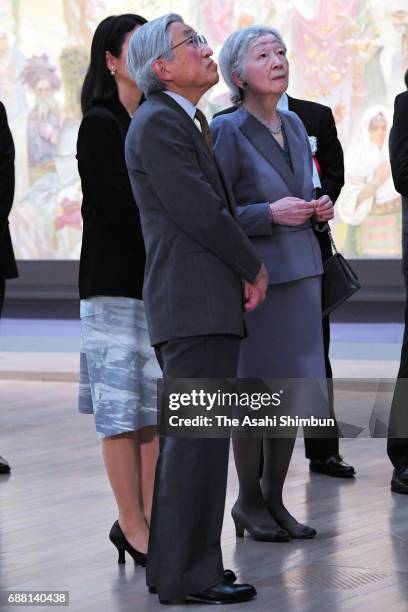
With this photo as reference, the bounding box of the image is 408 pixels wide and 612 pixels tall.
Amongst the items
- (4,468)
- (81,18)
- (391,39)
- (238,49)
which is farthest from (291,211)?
(81,18)

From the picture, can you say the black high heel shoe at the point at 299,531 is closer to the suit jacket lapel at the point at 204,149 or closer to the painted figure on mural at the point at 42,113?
the suit jacket lapel at the point at 204,149

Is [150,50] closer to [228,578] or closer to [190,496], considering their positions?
[190,496]

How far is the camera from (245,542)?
210 inches

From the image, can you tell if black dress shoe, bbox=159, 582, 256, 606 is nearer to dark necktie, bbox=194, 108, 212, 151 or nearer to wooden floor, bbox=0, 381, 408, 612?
wooden floor, bbox=0, 381, 408, 612

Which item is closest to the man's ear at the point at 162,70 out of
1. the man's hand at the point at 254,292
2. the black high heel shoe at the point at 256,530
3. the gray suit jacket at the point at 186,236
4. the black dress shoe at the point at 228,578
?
the gray suit jacket at the point at 186,236

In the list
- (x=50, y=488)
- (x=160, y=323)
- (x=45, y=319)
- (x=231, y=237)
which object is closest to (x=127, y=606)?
(x=160, y=323)

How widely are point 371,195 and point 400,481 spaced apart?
684cm

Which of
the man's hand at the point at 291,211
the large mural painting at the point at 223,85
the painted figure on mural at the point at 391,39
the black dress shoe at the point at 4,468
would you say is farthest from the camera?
the large mural painting at the point at 223,85

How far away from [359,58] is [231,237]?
8928 mm

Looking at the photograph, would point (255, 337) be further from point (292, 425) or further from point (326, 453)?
point (326, 453)

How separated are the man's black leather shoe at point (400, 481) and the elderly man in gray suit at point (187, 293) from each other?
194cm

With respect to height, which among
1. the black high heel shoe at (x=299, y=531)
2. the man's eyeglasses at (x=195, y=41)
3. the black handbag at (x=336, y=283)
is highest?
the man's eyeglasses at (x=195, y=41)

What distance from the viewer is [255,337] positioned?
5297mm

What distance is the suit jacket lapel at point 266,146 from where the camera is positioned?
5316 millimetres
